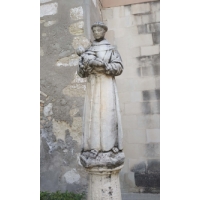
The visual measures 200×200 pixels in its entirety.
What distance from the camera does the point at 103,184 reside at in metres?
2.16

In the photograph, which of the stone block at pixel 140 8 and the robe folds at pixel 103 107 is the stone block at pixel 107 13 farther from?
the robe folds at pixel 103 107

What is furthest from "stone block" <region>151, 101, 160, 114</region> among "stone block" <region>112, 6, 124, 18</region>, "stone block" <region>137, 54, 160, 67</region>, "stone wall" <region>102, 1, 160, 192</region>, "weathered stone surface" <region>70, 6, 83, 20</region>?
"weathered stone surface" <region>70, 6, 83, 20</region>

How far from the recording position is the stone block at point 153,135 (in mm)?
4309

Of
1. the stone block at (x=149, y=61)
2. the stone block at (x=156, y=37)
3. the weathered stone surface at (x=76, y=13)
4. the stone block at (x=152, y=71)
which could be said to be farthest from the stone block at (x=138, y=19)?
the weathered stone surface at (x=76, y=13)

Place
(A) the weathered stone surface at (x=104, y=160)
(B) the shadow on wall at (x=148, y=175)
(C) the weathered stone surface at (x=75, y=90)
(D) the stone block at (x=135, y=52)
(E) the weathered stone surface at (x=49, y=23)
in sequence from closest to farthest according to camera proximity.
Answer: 1. (A) the weathered stone surface at (x=104, y=160)
2. (C) the weathered stone surface at (x=75, y=90)
3. (E) the weathered stone surface at (x=49, y=23)
4. (B) the shadow on wall at (x=148, y=175)
5. (D) the stone block at (x=135, y=52)

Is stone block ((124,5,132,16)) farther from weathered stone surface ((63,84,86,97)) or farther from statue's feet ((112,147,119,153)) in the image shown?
statue's feet ((112,147,119,153))

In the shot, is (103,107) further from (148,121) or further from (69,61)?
(148,121)

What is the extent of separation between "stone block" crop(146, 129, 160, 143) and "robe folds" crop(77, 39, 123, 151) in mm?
2285

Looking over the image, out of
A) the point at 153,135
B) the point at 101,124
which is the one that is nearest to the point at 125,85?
the point at 153,135

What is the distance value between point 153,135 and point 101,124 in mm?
2447

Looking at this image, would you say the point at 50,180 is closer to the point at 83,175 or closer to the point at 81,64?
the point at 83,175

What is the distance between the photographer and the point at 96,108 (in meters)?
2.16

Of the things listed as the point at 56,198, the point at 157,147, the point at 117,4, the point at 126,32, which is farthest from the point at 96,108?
the point at 117,4

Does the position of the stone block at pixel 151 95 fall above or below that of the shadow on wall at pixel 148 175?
above
